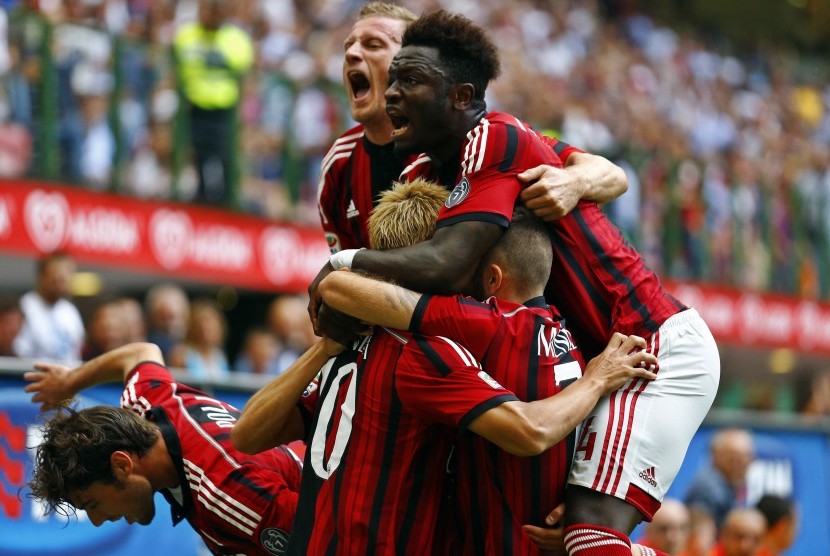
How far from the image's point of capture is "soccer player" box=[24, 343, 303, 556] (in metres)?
4.80

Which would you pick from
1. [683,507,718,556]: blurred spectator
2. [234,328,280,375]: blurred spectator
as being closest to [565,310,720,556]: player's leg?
[683,507,718,556]: blurred spectator

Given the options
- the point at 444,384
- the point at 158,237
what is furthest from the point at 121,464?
the point at 158,237

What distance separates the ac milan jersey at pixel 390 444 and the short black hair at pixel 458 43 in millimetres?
984

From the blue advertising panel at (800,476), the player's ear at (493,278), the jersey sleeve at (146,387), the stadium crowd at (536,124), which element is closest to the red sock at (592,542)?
the player's ear at (493,278)

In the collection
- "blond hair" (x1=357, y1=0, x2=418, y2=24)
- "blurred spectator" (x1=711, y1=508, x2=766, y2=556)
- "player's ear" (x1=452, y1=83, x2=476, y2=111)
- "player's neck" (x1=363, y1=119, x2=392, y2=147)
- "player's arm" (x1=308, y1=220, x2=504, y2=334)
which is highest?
"blond hair" (x1=357, y1=0, x2=418, y2=24)

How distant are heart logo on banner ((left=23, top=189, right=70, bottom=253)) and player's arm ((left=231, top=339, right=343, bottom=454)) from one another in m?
6.67

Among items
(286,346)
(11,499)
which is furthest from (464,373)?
(286,346)

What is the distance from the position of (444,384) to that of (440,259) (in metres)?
0.39

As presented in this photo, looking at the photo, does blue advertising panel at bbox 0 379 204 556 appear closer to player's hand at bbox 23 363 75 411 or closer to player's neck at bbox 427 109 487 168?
player's hand at bbox 23 363 75 411

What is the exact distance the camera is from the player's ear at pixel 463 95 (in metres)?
4.47

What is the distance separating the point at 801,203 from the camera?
18.7m

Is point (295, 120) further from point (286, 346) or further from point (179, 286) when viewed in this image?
point (286, 346)

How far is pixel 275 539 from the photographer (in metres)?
4.91

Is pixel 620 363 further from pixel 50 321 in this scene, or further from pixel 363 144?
pixel 50 321
